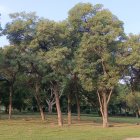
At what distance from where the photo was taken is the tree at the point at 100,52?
121 feet

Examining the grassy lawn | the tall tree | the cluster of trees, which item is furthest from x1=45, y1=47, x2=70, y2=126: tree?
the grassy lawn

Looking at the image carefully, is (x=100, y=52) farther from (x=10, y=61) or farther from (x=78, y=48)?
(x=10, y=61)

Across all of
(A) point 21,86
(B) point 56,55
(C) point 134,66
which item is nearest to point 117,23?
(C) point 134,66

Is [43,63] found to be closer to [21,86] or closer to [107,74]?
[107,74]

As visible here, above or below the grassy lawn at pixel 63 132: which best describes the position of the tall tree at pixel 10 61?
above

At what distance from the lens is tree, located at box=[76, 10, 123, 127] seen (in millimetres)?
37031

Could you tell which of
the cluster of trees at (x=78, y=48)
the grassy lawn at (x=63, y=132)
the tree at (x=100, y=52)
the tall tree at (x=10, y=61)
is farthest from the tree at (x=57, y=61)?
the grassy lawn at (x=63, y=132)

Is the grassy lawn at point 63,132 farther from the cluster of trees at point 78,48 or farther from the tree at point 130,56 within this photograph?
the tree at point 130,56

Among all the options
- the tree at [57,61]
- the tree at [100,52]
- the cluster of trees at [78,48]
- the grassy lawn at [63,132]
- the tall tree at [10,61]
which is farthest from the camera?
the tall tree at [10,61]

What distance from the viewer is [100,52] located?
38.0 metres

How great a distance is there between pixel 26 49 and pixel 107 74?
8743 mm

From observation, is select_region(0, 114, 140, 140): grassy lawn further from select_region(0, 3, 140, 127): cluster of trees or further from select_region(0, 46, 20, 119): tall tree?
select_region(0, 46, 20, 119): tall tree

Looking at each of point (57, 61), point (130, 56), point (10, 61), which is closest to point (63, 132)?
point (57, 61)

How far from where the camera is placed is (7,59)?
4131 cm
